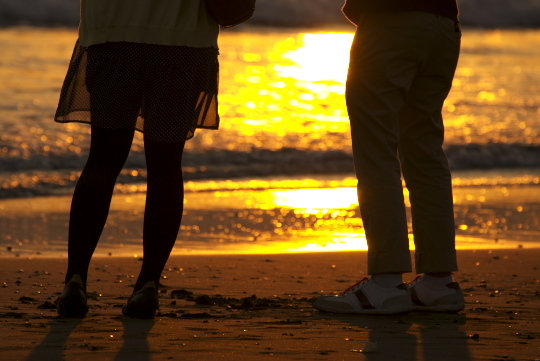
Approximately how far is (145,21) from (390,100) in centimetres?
96

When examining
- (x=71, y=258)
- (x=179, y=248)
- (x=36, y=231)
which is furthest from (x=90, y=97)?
(x=36, y=231)

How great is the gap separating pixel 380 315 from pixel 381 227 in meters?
0.33

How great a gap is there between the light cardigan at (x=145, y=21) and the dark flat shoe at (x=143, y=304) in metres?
0.90

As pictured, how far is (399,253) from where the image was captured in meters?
3.71

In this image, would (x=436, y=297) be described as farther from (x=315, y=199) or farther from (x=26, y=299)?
(x=315, y=199)

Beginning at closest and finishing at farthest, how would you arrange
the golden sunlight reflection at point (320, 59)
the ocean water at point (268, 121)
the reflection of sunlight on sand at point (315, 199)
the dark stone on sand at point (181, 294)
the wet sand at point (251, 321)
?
the wet sand at point (251, 321)
the dark stone on sand at point (181, 294)
the reflection of sunlight on sand at point (315, 199)
the ocean water at point (268, 121)
the golden sunlight reflection at point (320, 59)

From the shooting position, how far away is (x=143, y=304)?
3.49 m

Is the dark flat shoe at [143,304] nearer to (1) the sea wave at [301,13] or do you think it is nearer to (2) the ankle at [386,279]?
(2) the ankle at [386,279]

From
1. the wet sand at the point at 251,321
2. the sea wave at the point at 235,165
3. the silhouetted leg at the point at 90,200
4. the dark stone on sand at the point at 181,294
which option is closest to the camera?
the wet sand at the point at 251,321

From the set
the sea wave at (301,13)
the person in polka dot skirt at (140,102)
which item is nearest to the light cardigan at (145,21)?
the person in polka dot skirt at (140,102)

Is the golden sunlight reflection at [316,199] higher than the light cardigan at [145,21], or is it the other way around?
the light cardigan at [145,21]

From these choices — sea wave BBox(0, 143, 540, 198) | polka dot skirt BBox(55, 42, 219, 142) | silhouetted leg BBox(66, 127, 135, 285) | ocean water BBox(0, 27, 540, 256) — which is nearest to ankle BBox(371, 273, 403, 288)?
polka dot skirt BBox(55, 42, 219, 142)

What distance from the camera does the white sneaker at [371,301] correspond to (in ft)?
12.2

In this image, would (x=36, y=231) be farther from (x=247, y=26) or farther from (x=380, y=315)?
(x=247, y=26)
